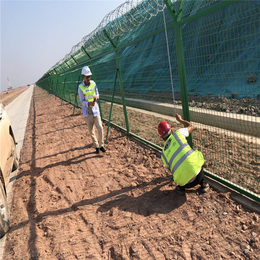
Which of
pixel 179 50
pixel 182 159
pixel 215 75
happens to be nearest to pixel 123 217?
pixel 182 159

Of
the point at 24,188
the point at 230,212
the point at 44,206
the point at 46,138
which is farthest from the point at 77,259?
the point at 46,138

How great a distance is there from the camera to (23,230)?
3090 mm

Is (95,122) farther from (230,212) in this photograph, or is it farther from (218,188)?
(230,212)

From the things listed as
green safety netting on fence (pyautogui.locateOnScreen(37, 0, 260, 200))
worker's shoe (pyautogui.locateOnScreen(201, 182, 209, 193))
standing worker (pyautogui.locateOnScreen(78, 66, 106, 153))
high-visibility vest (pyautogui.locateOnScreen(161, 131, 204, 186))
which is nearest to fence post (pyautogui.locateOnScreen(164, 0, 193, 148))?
green safety netting on fence (pyautogui.locateOnScreen(37, 0, 260, 200))

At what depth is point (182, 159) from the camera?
Answer: 2.78 meters

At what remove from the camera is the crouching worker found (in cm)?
275

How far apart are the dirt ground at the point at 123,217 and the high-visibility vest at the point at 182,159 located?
46cm

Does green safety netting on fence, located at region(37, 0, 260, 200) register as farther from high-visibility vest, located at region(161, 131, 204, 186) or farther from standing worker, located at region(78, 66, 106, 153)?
standing worker, located at region(78, 66, 106, 153)

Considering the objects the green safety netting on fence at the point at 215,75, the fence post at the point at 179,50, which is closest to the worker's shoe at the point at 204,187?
the green safety netting on fence at the point at 215,75

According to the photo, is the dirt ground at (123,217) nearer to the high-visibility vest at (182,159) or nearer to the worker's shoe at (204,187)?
the worker's shoe at (204,187)

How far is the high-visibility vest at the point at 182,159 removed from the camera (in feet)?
9.00

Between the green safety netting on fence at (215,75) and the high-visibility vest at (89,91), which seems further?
the high-visibility vest at (89,91)

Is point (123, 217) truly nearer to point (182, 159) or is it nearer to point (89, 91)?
point (182, 159)

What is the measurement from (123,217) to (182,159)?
1.10 meters
